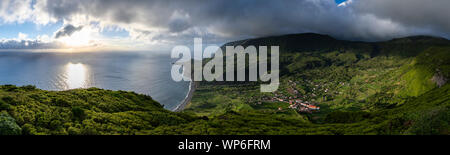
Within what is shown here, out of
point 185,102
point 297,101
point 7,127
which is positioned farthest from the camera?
point 297,101

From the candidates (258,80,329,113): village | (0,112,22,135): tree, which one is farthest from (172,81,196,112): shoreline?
(0,112,22,135): tree

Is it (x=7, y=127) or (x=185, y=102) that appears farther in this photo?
(x=185, y=102)

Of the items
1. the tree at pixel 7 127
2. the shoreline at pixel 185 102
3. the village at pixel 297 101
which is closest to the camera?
the tree at pixel 7 127

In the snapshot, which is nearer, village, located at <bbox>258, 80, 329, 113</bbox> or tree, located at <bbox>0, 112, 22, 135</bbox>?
tree, located at <bbox>0, 112, 22, 135</bbox>

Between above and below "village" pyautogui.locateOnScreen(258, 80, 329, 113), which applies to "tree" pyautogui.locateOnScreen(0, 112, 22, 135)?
above

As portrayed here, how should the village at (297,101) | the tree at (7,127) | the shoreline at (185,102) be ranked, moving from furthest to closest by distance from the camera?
1. the village at (297,101)
2. the shoreline at (185,102)
3. the tree at (7,127)

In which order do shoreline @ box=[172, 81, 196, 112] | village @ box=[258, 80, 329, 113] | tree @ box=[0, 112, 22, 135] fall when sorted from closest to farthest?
1. tree @ box=[0, 112, 22, 135]
2. shoreline @ box=[172, 81, 196, 112]
3. village @ box=[258, 80, 329, 113]

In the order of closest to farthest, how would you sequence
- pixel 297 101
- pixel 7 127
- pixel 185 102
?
pixel 7 127, pixel 185 102, pixel 297 101

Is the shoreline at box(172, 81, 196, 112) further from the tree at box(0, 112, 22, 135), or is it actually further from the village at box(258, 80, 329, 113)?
the tree at box(0, 112, 22, 135)

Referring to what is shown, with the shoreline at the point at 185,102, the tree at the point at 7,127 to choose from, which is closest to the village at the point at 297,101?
the shoreline at the point at 185,102

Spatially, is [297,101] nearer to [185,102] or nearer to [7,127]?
[185,102]

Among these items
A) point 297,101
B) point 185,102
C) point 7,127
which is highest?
point 7,127

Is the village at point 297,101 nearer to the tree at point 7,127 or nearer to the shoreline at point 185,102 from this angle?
the shoreline at point 185,102

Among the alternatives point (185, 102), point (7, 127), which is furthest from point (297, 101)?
point (7, 127)
